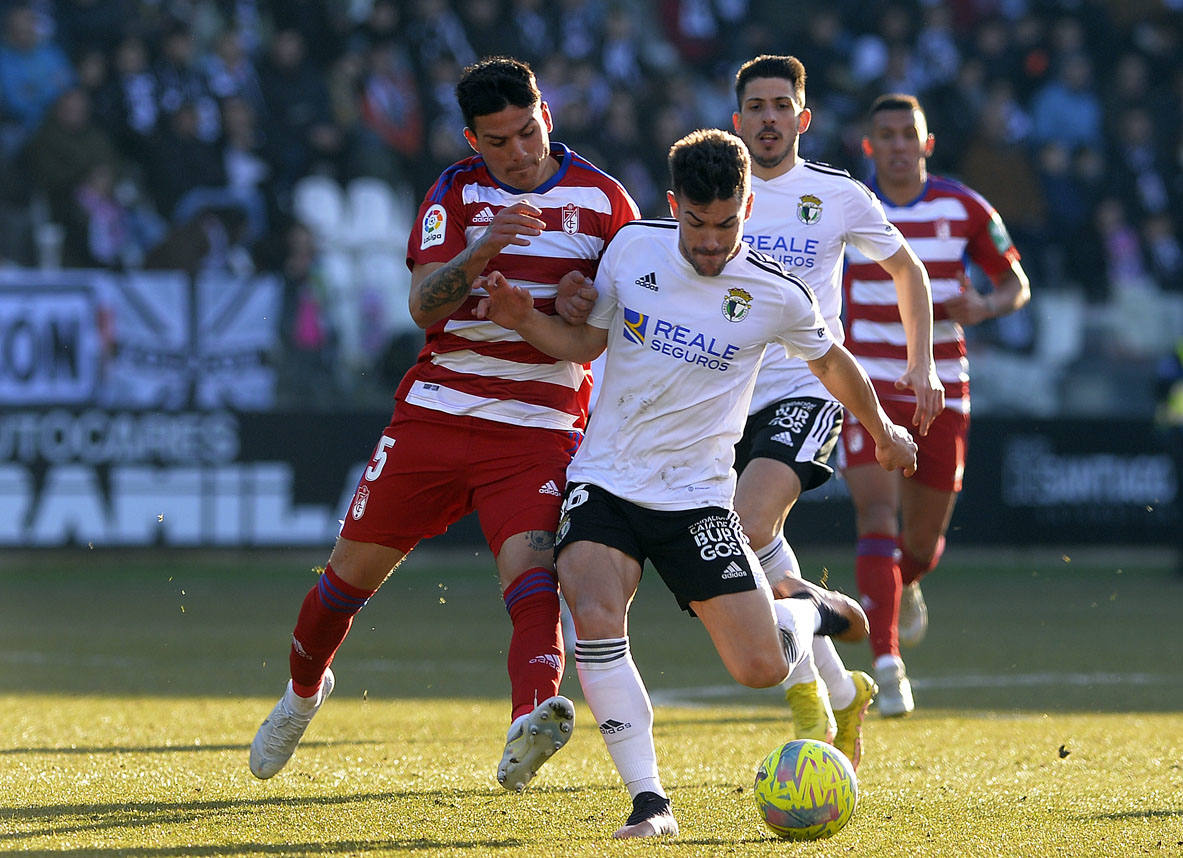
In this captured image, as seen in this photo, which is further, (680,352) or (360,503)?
(360,503)

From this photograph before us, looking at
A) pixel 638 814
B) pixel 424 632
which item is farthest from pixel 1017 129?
Answer: pixel 638 814

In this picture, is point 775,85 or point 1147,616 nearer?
point 775,85

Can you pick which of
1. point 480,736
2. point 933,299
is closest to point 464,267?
point 480,736

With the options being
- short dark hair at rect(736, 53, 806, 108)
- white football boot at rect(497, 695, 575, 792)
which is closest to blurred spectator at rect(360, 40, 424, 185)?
short dark hair at rect(736, 53, 806, 108)

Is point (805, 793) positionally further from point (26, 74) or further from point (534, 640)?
point (26, 74)

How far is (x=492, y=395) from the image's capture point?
528 centimetres

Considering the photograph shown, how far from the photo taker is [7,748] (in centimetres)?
624

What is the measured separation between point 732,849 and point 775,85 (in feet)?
9.66

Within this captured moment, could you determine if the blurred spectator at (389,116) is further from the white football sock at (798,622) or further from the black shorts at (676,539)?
the black shorts at (676,539)

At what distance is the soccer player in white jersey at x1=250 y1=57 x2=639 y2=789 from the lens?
500cm

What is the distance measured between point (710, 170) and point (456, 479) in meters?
1.30

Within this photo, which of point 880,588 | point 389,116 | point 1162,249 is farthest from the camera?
point 1162,249

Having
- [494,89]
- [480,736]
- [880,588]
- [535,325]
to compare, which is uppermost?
[494,89]

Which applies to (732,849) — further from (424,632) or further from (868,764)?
(424,632)
